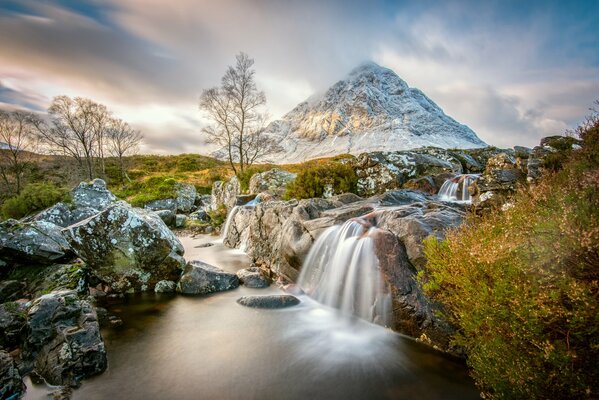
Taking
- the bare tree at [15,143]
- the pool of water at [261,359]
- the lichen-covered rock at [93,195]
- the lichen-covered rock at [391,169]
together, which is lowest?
the pool of water at [261,359]

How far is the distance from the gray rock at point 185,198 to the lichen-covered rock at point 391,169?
67.1 feet

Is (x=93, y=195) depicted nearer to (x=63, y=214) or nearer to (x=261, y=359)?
(x=63, y=214)

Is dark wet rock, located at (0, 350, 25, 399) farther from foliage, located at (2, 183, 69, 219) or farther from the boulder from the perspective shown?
foliage, located at (2, 183, 69, 219)

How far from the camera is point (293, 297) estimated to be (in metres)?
8.39

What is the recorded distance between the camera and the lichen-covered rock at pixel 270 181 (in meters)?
20.6

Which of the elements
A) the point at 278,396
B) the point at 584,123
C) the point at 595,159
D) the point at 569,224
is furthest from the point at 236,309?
the point at 584,123

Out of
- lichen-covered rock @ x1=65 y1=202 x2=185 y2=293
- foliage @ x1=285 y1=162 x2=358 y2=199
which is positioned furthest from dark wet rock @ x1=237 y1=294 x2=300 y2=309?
foliage @ x1=285 y1=162 x2=358 y2=199

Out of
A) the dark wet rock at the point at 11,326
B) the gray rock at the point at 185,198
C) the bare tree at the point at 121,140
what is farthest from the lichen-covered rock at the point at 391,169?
the bare tree at the point at 121,140

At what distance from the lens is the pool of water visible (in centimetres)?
458

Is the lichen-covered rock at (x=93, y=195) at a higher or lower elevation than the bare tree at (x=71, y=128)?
lower

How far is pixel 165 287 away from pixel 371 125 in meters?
149

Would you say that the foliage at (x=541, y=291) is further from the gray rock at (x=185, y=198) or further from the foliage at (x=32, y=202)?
the gray rock at (x=185, y=198)

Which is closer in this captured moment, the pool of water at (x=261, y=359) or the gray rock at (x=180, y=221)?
the pool of water at (x=261, y=359)

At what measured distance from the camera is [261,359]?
219 inches
